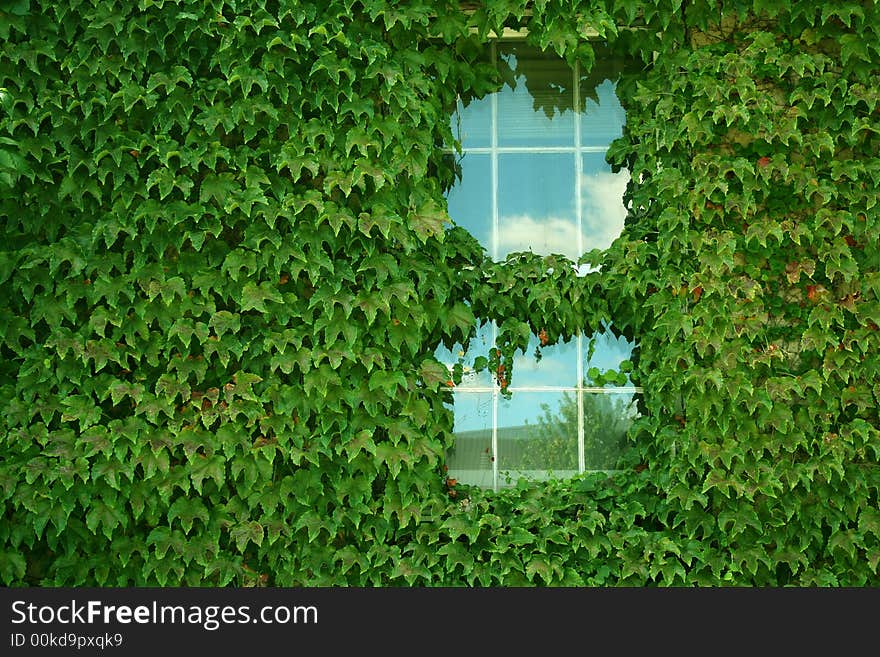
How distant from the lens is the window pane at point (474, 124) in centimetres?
469

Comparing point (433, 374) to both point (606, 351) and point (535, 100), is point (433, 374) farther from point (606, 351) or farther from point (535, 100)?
point (535, 100)

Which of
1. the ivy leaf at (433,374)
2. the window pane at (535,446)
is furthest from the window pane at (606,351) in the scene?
the ivy leaf at (433,374)

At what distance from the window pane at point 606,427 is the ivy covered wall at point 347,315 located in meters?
0.13

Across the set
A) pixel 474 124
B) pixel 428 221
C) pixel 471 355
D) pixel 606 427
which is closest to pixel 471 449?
pixel 471 355

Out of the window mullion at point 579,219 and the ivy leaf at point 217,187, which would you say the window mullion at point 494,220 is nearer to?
the window mullion at point 579,219

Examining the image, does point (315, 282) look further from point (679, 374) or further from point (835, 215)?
point (835, 215)

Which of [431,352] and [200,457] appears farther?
[431,352]

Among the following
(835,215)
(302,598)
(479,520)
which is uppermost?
(835,215)

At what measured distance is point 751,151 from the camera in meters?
4.41

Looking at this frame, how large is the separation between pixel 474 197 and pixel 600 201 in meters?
0.58

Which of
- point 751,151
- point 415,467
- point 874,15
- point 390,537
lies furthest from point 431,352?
point 874,15

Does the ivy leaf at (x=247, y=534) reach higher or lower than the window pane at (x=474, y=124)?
lower

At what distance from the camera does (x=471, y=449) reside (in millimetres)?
4520

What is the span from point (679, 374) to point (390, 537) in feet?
4.59
